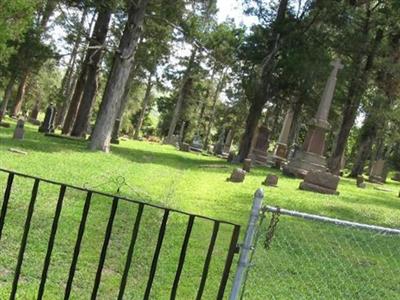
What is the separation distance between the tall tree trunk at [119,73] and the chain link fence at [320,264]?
12705 mm

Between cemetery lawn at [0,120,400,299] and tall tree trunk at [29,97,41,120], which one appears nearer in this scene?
cemetery lawn at [0,120,400,299]

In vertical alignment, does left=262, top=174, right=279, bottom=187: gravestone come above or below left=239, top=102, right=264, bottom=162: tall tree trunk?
below

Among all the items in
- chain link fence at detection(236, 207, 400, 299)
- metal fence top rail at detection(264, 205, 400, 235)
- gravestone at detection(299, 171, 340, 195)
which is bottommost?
chain link fence at detection(236, 207, 400, 299)

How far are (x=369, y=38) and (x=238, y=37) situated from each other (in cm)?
736

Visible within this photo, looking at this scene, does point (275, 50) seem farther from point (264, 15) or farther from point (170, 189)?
point (170, 189)

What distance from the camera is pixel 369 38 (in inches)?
1168

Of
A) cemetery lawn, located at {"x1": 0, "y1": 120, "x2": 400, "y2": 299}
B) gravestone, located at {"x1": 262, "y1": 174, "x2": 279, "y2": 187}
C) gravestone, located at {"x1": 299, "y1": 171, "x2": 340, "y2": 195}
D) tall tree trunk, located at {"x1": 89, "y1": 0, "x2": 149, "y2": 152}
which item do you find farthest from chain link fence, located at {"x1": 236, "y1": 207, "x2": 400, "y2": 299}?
tall tree trunk, located at {"x1": 89, "y1": 0, "x2": 149, "y2": 152}

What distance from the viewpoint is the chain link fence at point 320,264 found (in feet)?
23.5

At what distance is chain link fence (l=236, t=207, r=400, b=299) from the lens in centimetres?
717

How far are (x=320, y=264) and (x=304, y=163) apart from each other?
1738 cm

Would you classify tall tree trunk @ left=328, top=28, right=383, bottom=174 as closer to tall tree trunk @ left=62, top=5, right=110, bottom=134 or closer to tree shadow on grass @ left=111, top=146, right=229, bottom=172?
tree shadow on grass @ left=111, top=146, right=229, bottom=172

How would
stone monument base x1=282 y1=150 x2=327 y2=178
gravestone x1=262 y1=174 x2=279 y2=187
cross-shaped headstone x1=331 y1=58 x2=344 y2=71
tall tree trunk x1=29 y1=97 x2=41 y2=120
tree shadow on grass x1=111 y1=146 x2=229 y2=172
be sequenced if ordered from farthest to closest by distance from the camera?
tall tree trunk x1=29 y1=97 x2=41 y2=120 → cross-shaped headstone x1=331 y1=58 x2=344 y2=71 → stone monument base x1=282 y1=150 x2=327 y2=178 → tree shadow on grass x1=111 y1=146 x2=229 y2=172 → gravestone x1=262 y1=174 x2=279 y2=187

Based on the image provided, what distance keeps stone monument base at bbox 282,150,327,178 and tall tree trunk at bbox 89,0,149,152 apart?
8161 mm

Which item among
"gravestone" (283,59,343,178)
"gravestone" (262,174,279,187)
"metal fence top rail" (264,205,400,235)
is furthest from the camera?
"gravestone" (283,59,343,178)
